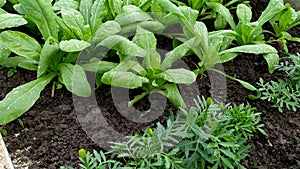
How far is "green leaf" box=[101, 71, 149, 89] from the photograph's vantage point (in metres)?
1.81

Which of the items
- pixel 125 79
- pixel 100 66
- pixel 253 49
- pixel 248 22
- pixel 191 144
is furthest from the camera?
pixel 248 22

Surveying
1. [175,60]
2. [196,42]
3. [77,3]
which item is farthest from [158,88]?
[77,3]

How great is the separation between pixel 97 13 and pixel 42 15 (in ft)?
0.75

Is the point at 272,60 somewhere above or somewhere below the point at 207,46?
below

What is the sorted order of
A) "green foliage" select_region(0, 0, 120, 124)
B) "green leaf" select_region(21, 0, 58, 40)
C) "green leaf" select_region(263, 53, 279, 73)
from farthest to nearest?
"green leaf" select_region(263, 53, 279, 73) < "green leaf" select_region(21, 0, 58, 40) < "green foliage" select_region(0, 0, 120, 124)

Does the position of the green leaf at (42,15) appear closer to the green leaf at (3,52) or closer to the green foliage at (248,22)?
the green leaf at (3,52)

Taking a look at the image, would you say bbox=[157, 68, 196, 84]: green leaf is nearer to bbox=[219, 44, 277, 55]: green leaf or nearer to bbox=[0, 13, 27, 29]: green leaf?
bbox=[219, 44, 277, 55]: green leaf

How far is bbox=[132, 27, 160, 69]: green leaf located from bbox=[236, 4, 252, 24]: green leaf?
474 mm

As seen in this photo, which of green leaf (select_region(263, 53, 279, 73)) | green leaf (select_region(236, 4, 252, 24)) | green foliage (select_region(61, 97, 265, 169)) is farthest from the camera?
green leaf (select_region(236, 4, 252, 24))

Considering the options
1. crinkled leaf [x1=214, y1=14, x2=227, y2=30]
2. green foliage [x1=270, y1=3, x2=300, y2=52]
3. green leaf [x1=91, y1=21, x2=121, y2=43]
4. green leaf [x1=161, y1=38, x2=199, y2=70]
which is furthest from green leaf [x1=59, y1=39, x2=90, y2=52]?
green foliage [x1=270, y1=3, x2=300, y2=52]

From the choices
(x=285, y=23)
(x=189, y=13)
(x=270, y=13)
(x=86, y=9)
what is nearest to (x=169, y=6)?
(x=189, y=13)

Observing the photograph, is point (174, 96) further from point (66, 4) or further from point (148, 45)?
point (66, 4)

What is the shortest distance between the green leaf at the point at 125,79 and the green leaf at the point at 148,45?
101 millimetres

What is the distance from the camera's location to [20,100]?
1843 mm
